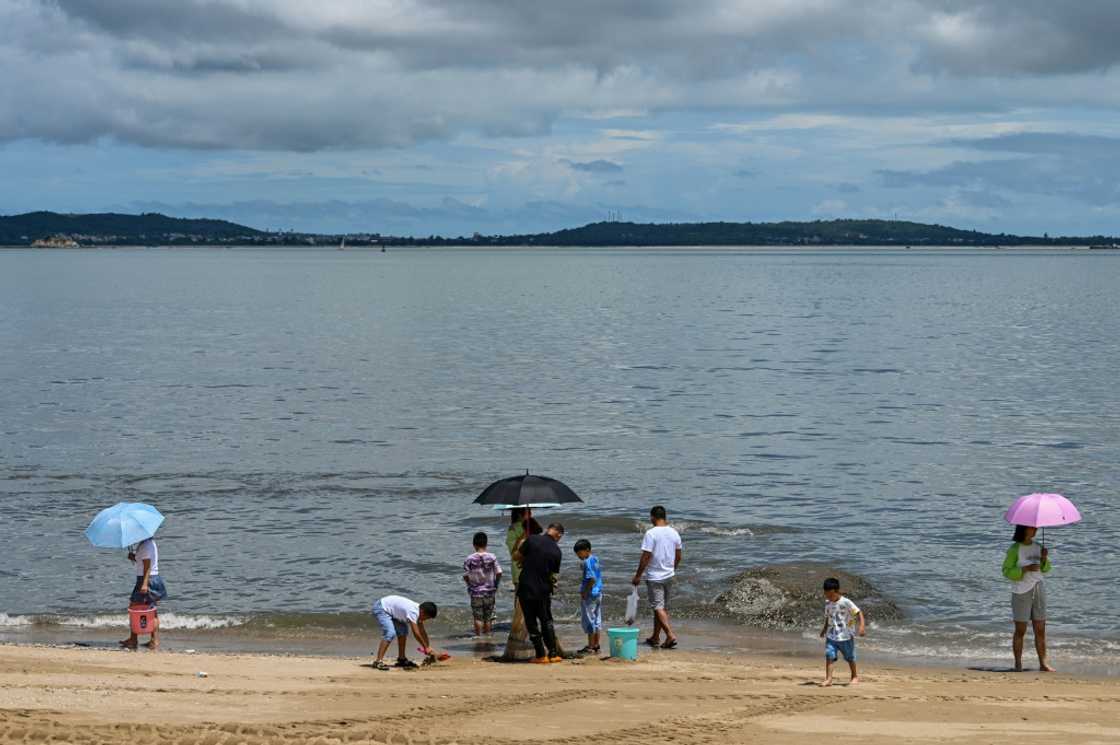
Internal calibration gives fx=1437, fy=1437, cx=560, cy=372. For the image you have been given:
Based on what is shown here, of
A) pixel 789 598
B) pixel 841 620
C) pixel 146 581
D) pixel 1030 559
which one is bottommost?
pixel 789 598

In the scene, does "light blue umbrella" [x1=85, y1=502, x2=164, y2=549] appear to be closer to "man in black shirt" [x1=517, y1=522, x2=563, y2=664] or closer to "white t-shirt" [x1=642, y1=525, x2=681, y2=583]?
"man in black shirt" [x1=517, y1=522, x2=563, y2=664]

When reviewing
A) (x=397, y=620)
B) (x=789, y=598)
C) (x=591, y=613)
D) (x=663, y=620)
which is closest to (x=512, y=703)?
(x=397, y=620)

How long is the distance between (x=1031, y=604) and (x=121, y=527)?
1112 cm

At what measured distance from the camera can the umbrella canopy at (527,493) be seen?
1717 centimetres

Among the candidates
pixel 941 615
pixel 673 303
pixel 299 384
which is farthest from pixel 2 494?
pixel 673 303

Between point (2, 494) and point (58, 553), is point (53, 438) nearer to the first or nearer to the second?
point (2, 494)

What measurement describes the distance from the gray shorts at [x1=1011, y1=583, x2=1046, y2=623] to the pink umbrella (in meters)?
0.96

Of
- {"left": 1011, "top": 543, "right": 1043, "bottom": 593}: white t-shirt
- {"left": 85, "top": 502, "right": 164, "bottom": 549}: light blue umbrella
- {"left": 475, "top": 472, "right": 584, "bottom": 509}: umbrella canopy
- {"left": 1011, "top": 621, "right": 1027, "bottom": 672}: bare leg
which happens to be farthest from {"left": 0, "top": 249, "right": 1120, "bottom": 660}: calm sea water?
{"left": 475, "top": 472, "right": 584, "bottom": 509}: umbrella canopy

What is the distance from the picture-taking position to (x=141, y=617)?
18.3 metres

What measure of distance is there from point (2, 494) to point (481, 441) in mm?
12437

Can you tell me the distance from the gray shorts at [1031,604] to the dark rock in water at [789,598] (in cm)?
349

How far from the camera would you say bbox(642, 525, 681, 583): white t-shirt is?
1795cm

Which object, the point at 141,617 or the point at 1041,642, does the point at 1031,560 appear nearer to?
the point at 1041,642

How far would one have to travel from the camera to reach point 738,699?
14.7m
